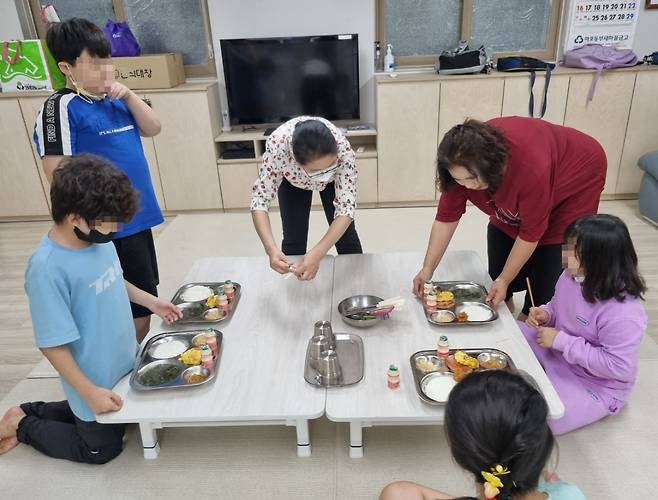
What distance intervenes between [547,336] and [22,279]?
9.46 ft

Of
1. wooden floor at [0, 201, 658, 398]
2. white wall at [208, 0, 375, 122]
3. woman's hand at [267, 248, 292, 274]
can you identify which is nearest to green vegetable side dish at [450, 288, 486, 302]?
woman's hand at [267, 248, 292, 274]

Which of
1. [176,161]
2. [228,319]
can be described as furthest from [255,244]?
[228,319]

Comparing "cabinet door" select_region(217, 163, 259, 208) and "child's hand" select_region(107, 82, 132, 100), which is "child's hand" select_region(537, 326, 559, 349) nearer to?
"child's hand" select_region(107, 82, 132, 100)

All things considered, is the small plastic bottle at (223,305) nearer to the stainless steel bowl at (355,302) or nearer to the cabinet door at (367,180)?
the stainless steel bowl at (355,302)

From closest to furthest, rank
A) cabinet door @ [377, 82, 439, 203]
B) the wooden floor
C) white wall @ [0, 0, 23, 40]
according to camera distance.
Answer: the wooden floor, cabinet door @ [377, 82, 439, 203], white wall @ [0, 0, 23, 40]

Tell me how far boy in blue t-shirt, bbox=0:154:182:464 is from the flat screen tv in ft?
8.20

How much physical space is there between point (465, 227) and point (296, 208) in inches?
67.6

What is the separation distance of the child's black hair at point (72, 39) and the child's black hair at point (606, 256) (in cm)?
155

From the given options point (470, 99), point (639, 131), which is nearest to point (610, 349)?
point (470, 99)

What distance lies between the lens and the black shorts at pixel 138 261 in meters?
1.90

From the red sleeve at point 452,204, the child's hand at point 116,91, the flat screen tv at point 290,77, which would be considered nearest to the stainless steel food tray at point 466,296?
the red sleeve at point 452,204

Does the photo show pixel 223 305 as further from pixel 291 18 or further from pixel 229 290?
pixel 291 18

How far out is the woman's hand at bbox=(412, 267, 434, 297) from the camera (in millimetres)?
1762

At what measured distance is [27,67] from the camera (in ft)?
11.5
